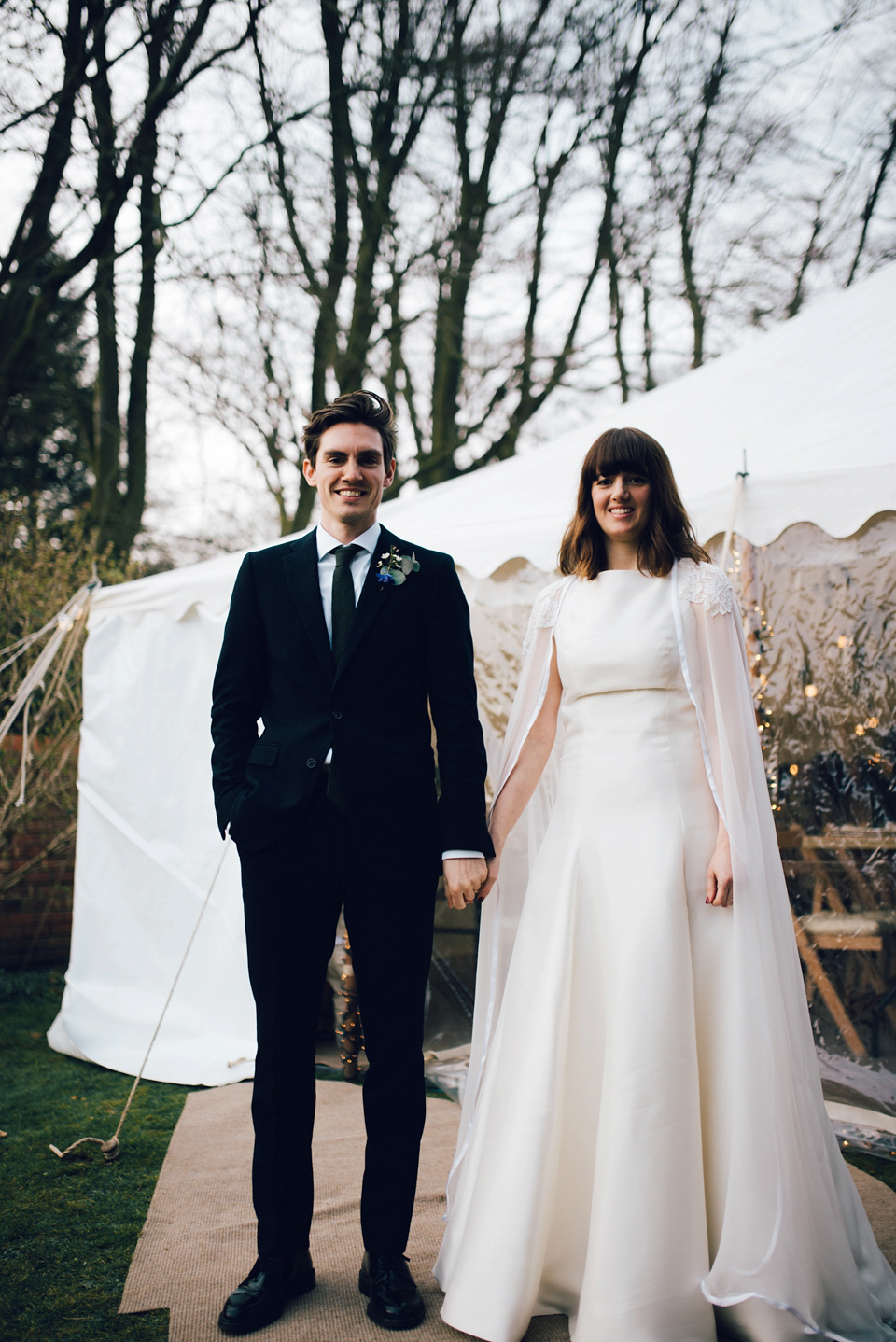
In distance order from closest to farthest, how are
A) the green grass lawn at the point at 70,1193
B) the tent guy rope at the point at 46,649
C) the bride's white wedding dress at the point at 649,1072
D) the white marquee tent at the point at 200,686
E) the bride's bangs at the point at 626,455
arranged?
the bride's white wedding dress at the point at 649,1072
the green grass lawn at the point at 70,1193
the bride's bangs at the point at 626,455
the white marquee tent at the point at 200,686
the tent guy rope at the point at 46,649

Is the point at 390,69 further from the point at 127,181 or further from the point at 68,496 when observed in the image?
the point at 68,496

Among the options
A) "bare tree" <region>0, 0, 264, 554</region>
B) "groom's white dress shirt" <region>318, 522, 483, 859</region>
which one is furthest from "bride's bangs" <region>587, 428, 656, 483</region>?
"bare tree" <region>0, 0, 264, 554</region>

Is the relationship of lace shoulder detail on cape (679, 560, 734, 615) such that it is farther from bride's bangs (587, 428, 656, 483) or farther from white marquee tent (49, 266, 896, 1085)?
white marquee tent (49, 266, 896, 1085)

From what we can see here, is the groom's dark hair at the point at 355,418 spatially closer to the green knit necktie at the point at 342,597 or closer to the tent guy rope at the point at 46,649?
the green knit necktie at the point at 342,597

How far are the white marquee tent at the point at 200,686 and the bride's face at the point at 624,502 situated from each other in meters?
1.04

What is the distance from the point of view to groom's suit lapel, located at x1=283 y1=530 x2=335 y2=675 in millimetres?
1811

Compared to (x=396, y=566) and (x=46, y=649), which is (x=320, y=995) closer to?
(x=396, y=566)

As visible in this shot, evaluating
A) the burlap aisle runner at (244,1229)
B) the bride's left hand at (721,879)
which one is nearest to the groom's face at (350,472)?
the bride's left hand at (721,879)

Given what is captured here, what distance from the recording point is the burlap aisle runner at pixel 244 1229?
1766 millimetres

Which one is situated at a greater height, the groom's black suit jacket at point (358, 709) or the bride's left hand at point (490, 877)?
the groom's black suit jacket at point (358, 709)

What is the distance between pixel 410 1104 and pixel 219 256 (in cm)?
718

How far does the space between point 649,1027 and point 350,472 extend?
1180mm

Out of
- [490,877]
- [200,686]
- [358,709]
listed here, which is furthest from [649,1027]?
[200,686]

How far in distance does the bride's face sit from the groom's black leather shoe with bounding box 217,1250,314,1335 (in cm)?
158
